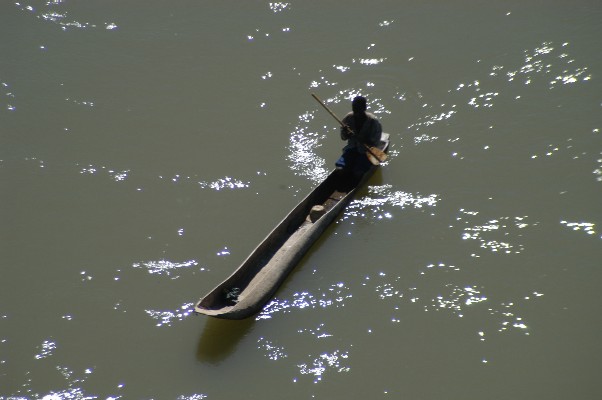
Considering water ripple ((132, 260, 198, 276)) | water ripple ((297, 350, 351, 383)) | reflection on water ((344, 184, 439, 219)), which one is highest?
reflection on water ((344, 184, 439, 219))

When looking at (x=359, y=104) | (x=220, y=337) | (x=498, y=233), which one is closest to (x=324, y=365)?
(x=220, y=337)

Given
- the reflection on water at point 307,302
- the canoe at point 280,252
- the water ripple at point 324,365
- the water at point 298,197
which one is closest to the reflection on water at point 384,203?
the water at point 298,197

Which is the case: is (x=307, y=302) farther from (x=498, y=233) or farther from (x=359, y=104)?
(x=359, y=104)

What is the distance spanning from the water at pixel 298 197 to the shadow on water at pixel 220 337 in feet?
0.08

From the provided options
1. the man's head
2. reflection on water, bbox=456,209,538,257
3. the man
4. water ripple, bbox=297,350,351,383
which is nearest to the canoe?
the man

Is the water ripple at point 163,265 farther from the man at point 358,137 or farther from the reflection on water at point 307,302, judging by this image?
the man at point 358,137

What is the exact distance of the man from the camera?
30.5ft

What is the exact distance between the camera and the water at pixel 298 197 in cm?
719

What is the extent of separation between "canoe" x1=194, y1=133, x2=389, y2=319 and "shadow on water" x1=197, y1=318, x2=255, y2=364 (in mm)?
271

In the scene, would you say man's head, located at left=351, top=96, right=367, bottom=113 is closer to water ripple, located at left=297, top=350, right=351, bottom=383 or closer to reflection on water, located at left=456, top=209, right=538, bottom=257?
reflection on water, located at left=456, top=209, right=538, bottom=257

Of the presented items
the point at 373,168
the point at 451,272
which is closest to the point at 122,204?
the point at 373,168

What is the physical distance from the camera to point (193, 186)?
9.48 m

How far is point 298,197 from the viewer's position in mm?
9266

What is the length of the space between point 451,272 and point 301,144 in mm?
3411
